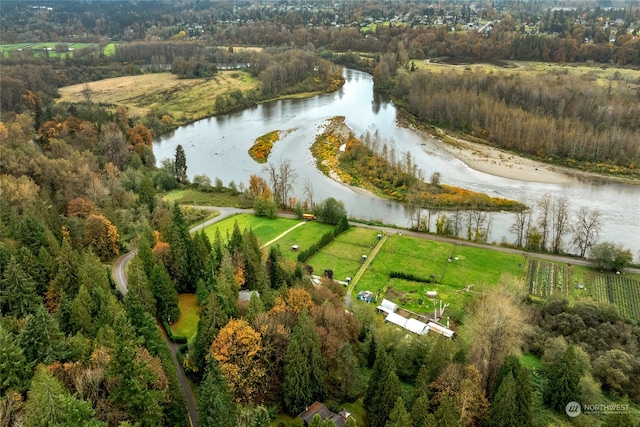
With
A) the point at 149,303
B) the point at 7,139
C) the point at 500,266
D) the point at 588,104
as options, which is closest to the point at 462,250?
the point at 500,266

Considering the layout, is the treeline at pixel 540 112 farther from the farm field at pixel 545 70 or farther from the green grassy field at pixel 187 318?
the green grassy field at pixel 187 318

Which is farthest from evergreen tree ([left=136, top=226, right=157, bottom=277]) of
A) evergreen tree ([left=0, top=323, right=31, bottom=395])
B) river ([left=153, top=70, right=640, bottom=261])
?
river ([left=153, top=70, right=640, bottom=261])

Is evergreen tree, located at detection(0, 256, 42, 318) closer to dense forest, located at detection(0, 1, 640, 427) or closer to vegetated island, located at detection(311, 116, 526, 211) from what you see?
dense forest, located at detection(0, 1, 640, 427)

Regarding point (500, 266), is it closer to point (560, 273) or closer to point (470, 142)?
point (560, 273)

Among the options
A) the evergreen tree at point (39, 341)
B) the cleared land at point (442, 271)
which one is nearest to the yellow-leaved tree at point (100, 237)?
the cleared land at point (442, 271)

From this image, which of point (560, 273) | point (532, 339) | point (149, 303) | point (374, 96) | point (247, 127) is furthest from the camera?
point (374, 96)

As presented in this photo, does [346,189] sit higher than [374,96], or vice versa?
[374,96]
